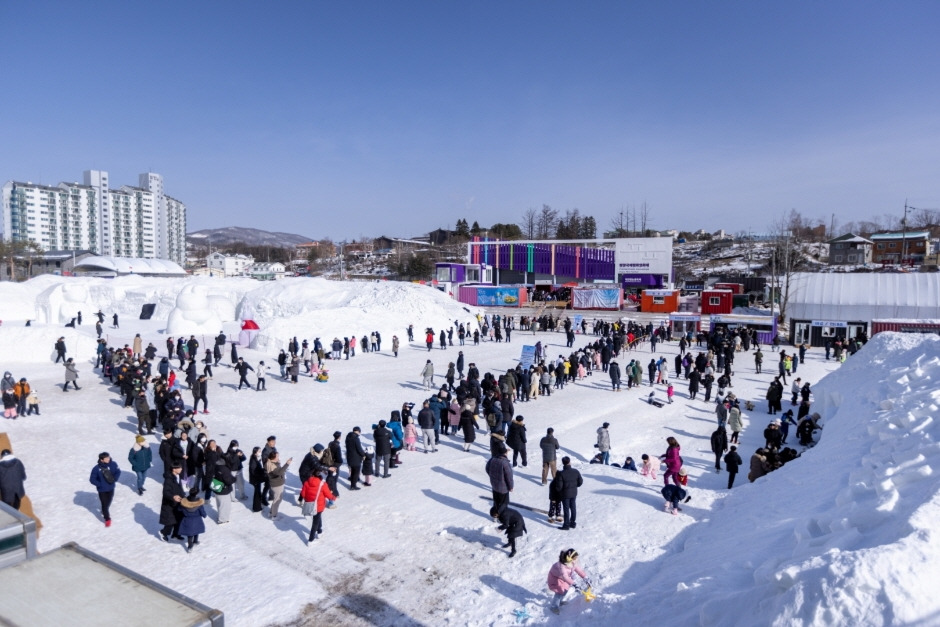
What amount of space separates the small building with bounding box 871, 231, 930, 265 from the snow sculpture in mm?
69369

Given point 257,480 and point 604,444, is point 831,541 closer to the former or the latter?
point 604,444

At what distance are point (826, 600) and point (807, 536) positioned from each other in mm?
1505

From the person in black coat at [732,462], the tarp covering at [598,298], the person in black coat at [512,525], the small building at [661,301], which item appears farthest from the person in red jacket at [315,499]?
the tarp covering at [598,298]

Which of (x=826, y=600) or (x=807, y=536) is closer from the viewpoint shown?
(x=826, y=600)

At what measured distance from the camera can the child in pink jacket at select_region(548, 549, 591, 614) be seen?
6.36 metres

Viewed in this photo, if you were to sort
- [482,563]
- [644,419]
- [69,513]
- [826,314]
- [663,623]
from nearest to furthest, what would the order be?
[663,623] → [482,563] → [69,513] → [644,419] → [826,314]

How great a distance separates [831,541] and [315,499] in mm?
5998

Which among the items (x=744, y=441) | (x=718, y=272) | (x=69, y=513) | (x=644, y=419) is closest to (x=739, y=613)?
(x=69, y=513)

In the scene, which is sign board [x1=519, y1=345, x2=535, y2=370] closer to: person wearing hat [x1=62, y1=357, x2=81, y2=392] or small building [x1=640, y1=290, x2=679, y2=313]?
person wearing hat [x1=62, y1=357, x2=81, y2=392]

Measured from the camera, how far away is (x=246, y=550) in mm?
7820

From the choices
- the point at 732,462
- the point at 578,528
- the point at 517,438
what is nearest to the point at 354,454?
the point at 517,438

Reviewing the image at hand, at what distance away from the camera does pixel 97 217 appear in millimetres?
107562

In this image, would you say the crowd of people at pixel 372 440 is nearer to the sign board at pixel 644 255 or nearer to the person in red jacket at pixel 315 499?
the person in red jacket at pixel 315 499

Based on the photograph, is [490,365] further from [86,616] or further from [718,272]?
[718,272]
